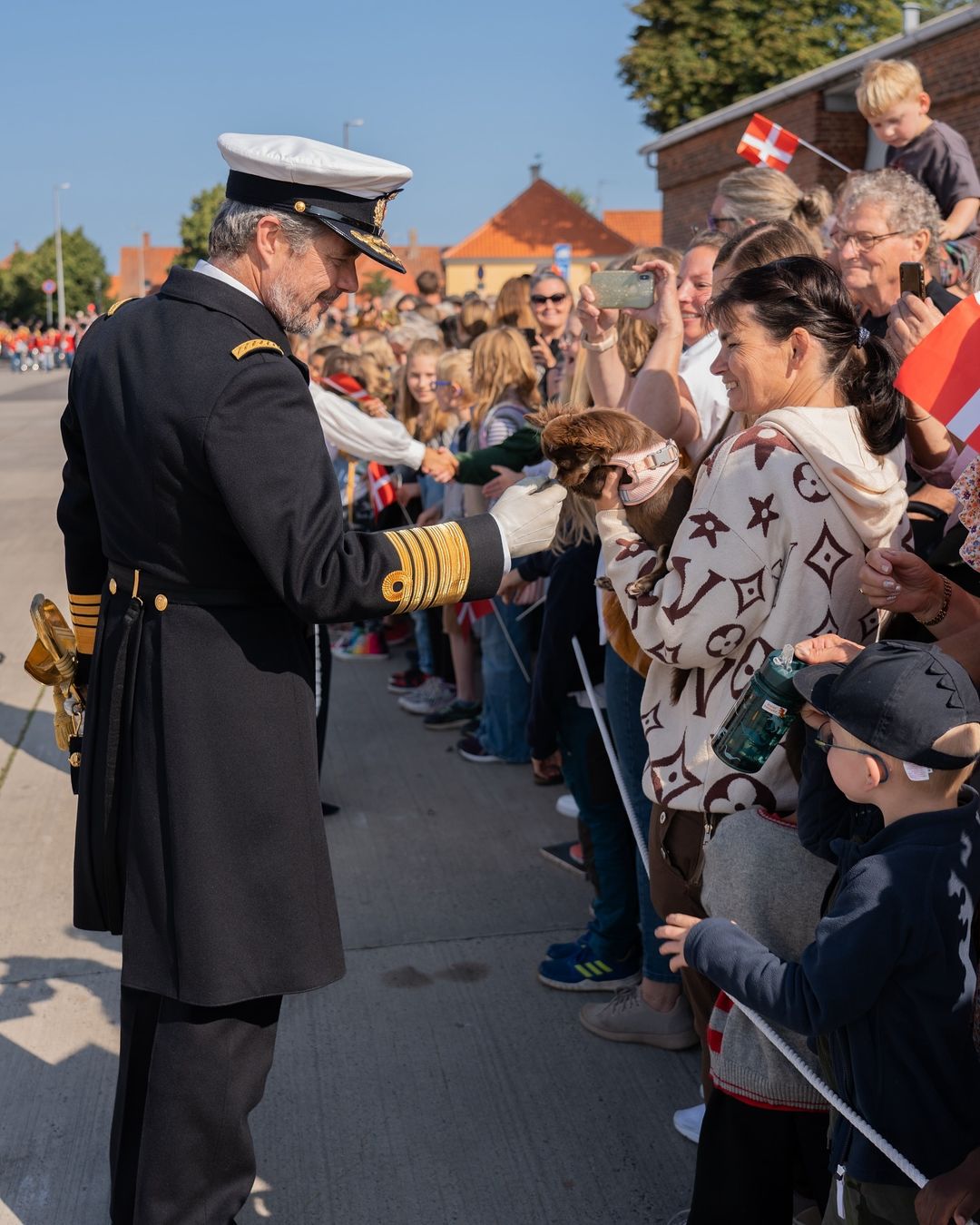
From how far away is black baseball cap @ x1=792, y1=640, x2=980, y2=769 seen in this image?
1.98 metres

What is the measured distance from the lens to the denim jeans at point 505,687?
5.68 m

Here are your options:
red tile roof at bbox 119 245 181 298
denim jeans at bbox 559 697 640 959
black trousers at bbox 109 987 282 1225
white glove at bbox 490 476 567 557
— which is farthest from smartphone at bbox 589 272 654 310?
red tile roof at bbox 119 245 181 298

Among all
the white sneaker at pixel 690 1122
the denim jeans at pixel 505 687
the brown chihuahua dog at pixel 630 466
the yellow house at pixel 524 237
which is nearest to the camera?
the brown chihuahua dog at pixel 630 466

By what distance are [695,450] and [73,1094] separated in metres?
2.28

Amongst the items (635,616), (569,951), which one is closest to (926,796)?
(635,616)

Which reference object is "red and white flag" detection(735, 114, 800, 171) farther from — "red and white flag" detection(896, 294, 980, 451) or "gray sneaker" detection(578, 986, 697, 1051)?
"red and white flag" detection(896, 294, 980, 451)

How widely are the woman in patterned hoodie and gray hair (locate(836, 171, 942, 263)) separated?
3.71ft

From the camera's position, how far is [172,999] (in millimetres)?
2465

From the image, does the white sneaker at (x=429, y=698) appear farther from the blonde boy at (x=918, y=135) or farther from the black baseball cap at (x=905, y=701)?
the black baseball cap at (x=905, y=701)

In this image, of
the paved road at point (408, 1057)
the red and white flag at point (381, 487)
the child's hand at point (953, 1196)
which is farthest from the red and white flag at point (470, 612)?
the child's hand at point (953, 1196)

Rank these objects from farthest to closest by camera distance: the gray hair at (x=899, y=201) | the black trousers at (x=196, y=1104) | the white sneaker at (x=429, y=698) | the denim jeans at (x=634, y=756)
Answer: the white sneaker at (x=429, y=698) → the gray hair at (x=899, y=201) → the denim jeans at (x=634, y=756) → the black trousers at (x=196, y=1104)

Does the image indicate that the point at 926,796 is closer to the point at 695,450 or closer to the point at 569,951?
the point at 695,450

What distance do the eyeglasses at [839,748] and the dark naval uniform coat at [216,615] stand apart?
2.25 feet

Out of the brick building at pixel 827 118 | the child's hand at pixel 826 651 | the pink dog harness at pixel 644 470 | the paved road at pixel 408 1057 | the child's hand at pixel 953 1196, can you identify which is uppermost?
the brick building at pixel 827 118
